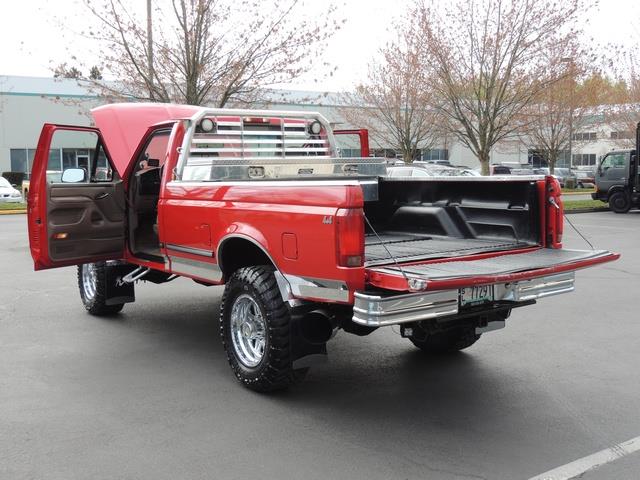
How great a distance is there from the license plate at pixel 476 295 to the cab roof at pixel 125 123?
4111 millimetres

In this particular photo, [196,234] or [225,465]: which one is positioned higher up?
[196,234]

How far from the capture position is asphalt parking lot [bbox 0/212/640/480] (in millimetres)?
3947

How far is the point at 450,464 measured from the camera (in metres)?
3.92

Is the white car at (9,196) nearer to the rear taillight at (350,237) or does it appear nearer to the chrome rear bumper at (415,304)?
the rear taillight at (350,237)

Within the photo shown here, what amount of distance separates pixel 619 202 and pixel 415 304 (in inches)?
843

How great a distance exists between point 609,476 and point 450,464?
0.85 metres

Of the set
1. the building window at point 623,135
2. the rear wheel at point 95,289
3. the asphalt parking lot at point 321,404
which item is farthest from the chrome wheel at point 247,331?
the building window at point 623,135

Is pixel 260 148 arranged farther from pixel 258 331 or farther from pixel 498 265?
pixel 498 265

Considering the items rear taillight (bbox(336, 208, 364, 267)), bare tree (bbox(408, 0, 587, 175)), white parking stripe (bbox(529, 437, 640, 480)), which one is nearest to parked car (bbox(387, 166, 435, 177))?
bare tree (bbox(408, 0, 587, 175))

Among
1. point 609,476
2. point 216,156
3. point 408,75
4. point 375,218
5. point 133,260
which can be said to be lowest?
point 609,476

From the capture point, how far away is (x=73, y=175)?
6809 mm

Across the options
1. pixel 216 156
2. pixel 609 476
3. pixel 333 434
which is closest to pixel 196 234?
pixel 216 156

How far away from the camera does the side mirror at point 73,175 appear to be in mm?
6754

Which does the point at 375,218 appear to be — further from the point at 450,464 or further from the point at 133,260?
the point at 450,464
